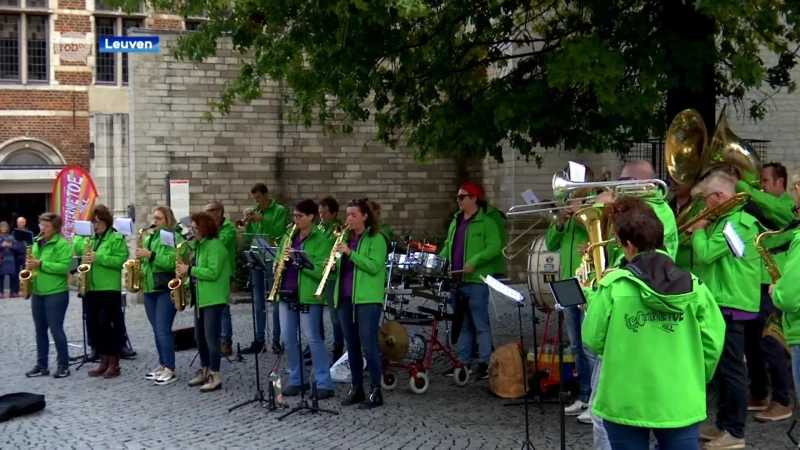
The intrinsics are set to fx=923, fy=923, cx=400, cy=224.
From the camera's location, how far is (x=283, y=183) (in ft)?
63.8

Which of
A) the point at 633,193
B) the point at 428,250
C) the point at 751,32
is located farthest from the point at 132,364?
the point at 751,32

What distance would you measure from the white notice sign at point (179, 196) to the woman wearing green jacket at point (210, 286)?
9368mm

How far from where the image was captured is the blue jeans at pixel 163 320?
9.58 m

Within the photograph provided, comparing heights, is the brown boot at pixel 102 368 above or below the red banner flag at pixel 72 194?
below

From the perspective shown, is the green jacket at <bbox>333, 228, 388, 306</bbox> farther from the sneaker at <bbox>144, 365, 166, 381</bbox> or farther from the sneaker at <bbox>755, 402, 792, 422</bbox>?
the sneaker at <bbox>755, 402, 792, 422</bbox>

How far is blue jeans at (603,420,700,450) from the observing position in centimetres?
410

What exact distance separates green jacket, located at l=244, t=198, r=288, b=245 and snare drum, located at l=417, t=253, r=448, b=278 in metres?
3.17

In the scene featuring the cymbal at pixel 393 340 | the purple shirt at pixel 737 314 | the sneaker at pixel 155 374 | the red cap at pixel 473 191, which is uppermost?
the red cap at pixel 473 191

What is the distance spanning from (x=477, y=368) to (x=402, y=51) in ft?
10.8

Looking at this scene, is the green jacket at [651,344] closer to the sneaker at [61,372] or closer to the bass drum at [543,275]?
the bass drum at [543,275]

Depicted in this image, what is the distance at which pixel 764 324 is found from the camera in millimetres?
7273

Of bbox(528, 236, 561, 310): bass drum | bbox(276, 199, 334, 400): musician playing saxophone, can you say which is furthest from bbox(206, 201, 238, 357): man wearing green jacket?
bbox(528, 236, 561, 310): bass drum

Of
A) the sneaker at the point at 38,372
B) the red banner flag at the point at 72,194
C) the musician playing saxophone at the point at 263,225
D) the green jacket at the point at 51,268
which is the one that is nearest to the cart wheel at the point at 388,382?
the musician playing saxophone at the point at 263,225

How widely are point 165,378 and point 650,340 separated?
6673 millimetres
